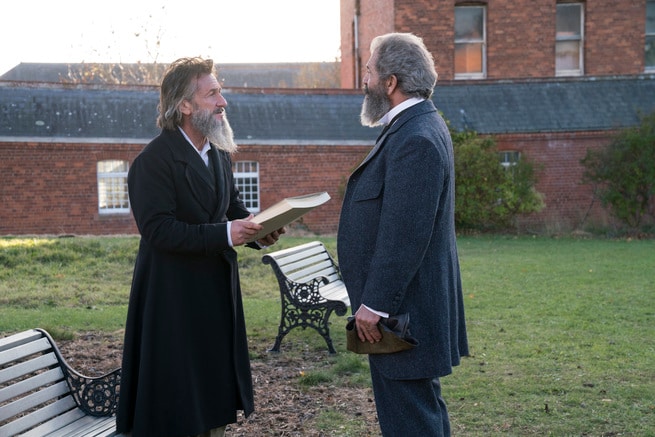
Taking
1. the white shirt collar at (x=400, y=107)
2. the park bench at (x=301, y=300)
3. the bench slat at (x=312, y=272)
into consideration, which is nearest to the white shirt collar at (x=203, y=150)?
the white shirt collar at (x=400, y=107)

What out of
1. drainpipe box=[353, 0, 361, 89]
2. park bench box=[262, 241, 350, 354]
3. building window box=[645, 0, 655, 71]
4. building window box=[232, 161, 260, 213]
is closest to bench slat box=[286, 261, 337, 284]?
park bench box=[262, 241, 350, 354]

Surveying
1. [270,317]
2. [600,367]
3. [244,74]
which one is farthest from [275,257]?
[244,74]

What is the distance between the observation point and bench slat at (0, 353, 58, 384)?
13.2 ft

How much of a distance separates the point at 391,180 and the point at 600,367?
4300mm

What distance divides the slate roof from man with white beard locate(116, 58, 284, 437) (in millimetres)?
20595

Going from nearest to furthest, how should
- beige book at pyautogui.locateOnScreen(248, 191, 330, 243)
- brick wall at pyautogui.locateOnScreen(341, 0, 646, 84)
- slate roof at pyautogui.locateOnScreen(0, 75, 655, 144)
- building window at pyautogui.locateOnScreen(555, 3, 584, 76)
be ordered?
1. beige book at pyautogui.locateOnScreen(248, 191, 330, 243)
2. slate roof at pyautogui.locateOnScreen(0, 75, 655, 144)
3. brick wall at pyautogui.locateOnScreen(341, 0, 646, 84)
4. building window at pyautogui.locateOnScreen(555, 3, 584, 76)

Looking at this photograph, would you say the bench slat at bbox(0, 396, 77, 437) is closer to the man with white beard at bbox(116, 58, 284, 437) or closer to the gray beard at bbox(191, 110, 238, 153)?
the man with white beard at bbox(116, 58, 284, 437)

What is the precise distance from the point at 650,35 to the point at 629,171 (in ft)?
32.5

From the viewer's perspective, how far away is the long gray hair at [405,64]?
3850 mm

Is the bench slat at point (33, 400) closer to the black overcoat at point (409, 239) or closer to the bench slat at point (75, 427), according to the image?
the bench slat at point (75, 427)

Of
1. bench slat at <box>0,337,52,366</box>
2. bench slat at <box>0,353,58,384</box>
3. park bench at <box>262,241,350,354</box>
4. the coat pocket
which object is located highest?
the coat pocket

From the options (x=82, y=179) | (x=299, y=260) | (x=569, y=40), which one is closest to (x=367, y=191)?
(x=299, y=260)

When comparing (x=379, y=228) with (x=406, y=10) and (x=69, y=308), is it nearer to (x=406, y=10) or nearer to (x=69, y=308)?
(x=69, y=308)

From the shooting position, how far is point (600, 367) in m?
7.18
